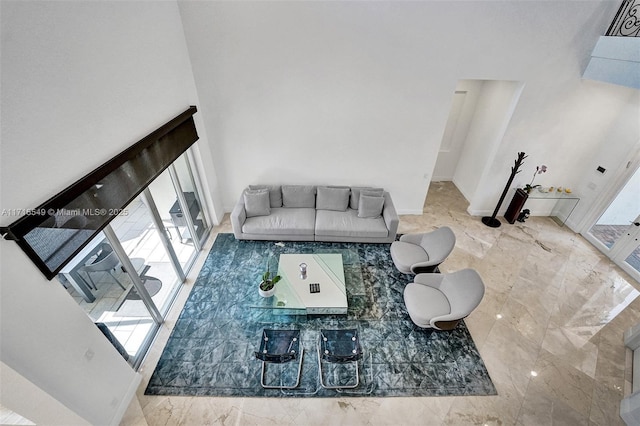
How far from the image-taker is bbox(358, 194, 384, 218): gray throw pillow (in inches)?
188

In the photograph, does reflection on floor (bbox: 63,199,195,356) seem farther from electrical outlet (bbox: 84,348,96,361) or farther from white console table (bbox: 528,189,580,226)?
white console table (bbox: 528,189,580,226)

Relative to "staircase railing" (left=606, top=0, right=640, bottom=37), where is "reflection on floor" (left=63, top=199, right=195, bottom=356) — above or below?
below

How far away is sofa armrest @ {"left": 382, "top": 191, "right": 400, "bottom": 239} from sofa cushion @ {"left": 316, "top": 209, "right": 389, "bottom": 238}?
0.08m

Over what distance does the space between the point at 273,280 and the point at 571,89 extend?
5.73 meters

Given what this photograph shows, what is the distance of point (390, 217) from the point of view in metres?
4.61

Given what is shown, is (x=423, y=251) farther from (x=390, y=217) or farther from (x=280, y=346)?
(x=280, y=346)

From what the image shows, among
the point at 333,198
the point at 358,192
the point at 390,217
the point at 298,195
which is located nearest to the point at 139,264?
the point at 298,195

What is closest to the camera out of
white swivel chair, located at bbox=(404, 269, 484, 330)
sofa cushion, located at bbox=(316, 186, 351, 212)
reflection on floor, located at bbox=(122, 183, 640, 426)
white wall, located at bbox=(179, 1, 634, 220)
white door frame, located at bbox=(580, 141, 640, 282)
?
reflection on floor, located at bbox=(122, 183, 640, 426)

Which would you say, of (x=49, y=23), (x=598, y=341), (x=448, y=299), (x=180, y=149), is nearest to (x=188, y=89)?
(x=180, y=149)

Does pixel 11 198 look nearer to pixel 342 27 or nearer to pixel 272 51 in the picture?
pixel 272 51

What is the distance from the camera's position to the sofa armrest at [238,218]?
4590 millimetres

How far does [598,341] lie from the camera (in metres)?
3.48

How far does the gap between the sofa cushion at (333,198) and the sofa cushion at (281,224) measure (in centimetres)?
35

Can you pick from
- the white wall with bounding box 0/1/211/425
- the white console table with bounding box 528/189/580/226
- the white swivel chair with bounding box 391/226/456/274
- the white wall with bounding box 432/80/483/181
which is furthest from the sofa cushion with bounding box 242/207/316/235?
the white console table with bounding box 528/189/580/226
